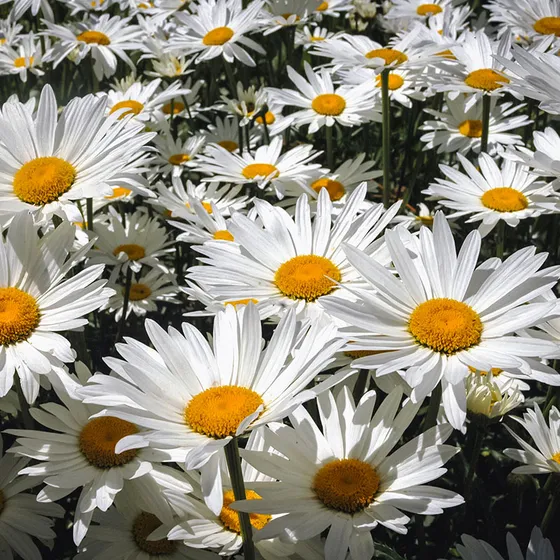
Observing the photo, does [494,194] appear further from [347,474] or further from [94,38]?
[94,38]

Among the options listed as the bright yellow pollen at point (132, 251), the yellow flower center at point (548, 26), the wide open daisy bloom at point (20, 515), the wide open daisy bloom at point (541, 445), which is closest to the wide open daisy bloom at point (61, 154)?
the wide open daisy bloom at point (20, 515)

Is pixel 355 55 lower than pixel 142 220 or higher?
higher

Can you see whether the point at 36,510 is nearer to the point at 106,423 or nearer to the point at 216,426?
the point at 106,423

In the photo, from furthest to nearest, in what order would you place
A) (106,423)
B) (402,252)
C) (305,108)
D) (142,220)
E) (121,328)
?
(305,108) → (142,220) → (121,328) → (106,423) → (402,252)

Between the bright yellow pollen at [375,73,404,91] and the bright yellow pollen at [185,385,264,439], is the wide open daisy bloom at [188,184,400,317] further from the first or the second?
the bright yellow pollen at [375,73,404,91]

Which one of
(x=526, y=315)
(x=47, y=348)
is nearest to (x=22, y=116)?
(x=47, y=348)

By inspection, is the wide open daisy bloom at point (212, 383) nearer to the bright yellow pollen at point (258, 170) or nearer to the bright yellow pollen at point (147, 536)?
the bright yellow pollen at point (147, 536)

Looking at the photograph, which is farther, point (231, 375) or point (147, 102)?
point (147, 102)
